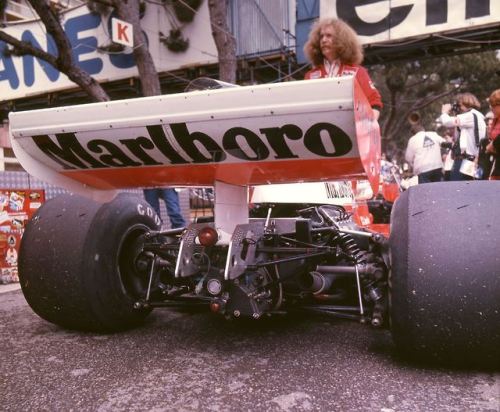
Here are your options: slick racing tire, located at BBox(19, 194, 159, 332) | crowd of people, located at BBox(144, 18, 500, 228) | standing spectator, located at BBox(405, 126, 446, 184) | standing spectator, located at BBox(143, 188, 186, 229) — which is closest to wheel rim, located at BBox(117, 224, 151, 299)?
slick racing tire, located at BBox(19, 194, 159, 332)

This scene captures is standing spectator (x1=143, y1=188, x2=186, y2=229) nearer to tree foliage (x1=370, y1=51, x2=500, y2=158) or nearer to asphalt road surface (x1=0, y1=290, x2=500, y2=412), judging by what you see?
asphalt road surface (x1=0, y1=290, x2=500, y2=412)

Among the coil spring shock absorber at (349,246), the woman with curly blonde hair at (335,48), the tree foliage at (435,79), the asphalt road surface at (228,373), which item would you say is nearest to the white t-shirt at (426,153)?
the woman with curly blonde hair at (335,48)

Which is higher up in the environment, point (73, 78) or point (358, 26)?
point (358, 26)

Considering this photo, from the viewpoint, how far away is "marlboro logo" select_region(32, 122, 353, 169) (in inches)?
82.7

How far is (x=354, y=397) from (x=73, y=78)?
7.28 metres

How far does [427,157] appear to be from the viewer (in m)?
7.35

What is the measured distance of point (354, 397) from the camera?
196cm

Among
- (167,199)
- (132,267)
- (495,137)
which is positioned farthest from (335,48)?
(167,199)

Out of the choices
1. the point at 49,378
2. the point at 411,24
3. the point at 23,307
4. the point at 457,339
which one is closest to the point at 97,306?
the point at 49,378

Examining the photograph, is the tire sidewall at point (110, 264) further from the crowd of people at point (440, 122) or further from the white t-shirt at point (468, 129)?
the white t-shirt at point (468, 129)

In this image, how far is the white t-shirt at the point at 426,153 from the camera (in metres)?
7.33

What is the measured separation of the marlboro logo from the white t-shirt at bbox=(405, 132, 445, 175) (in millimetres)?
5632

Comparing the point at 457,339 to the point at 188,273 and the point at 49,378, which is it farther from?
the point at 49,378

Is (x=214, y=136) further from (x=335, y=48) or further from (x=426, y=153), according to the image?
(x=426, y=153)
